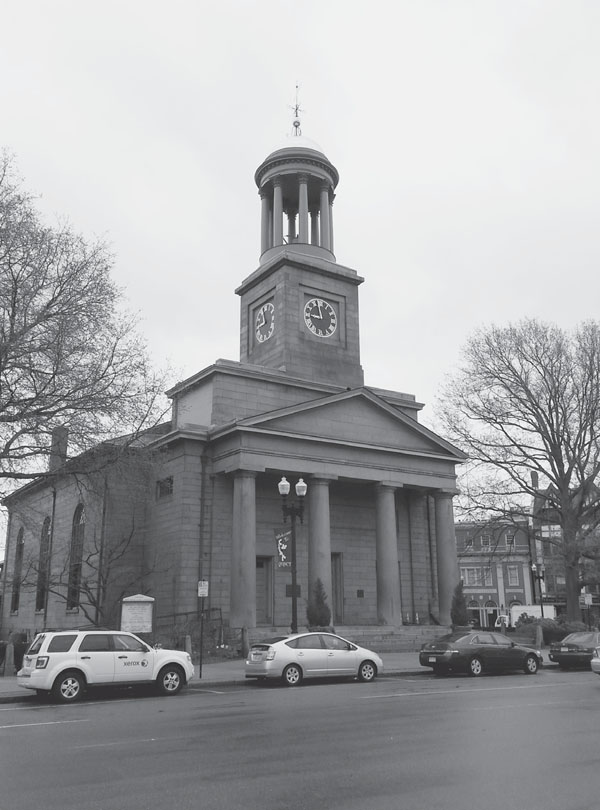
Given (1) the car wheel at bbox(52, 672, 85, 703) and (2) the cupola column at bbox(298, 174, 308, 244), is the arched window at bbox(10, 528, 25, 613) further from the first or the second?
(1) the car wheel at bbox(52, 672, 85, 703)

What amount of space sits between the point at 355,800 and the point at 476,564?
261 feet

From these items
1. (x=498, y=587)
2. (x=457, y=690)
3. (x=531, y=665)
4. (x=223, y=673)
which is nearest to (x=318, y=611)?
(x=223, y=673)

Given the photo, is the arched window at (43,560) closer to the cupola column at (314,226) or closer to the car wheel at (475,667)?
the cupola column at (314,226)

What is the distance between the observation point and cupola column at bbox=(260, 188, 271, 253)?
4591cm

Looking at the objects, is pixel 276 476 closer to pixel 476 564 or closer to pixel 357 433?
pixel 357 433

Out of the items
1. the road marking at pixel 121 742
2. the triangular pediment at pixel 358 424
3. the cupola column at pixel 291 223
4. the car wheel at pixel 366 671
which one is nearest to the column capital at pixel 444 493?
the triangular pediment at pixel 358 424

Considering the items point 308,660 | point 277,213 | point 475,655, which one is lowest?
point 475,655

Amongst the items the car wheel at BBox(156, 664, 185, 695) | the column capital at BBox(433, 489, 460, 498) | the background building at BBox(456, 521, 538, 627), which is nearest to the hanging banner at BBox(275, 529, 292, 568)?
the car wheel at BBox(156, 664, 185, 695)

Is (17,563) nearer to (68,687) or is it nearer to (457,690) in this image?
(68,687)

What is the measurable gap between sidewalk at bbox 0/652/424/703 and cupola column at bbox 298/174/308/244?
24.5 metres

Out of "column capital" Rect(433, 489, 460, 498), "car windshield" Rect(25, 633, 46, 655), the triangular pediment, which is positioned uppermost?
the triangular pediment

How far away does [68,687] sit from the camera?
16219mm

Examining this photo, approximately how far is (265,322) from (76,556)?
53.7 feet

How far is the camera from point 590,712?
13.3 m
